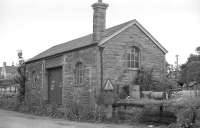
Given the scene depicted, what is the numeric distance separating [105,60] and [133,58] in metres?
2.25

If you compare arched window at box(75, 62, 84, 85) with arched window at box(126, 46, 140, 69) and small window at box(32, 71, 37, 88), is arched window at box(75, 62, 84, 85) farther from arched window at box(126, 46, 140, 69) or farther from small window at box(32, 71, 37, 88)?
small window at box(32, 71, 37, 88)

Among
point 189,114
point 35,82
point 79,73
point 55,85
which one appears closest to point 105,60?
point 79,73

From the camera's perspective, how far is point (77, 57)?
72.9 ft

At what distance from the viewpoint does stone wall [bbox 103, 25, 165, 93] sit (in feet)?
67.6

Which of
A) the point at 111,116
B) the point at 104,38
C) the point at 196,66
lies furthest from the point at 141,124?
the point at 196,66

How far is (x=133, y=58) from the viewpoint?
71.4 feet

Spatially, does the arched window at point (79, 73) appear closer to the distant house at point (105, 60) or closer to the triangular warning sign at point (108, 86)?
the distant house at point (105, 60)

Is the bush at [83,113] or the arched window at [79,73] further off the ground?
the arched window at [79,73]

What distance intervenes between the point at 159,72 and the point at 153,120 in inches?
281

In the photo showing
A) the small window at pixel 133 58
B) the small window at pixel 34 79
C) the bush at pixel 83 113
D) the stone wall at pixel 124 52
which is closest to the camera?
the bush at pixel 83 113

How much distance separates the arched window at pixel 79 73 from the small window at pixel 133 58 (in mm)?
2987

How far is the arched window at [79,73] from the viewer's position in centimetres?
2175

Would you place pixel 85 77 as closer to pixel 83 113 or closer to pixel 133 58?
pixel 83 113

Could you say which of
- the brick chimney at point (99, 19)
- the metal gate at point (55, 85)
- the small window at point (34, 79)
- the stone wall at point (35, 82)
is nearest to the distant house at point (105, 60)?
the brick chimney at point (99, 19)
